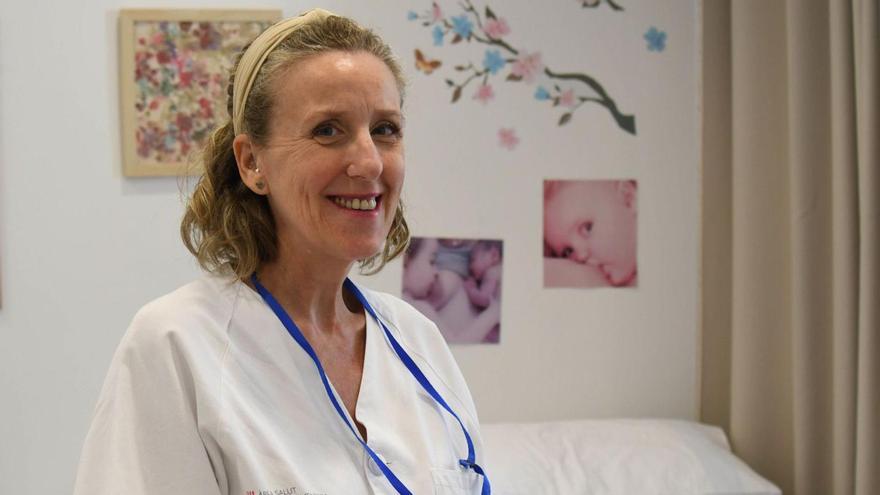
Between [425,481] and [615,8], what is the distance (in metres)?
1.79

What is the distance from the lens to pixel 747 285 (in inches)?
99.8

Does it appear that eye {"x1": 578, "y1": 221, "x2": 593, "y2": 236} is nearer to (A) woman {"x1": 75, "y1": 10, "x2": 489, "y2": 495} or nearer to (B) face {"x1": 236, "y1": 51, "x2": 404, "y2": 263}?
(A) woman {"x1": 75, "y1": 10, "x2": 489, "y2": 495}

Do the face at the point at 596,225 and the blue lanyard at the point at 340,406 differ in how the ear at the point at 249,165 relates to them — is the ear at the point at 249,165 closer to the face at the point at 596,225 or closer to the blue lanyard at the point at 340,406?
the blue lanyard at the point at 340,406

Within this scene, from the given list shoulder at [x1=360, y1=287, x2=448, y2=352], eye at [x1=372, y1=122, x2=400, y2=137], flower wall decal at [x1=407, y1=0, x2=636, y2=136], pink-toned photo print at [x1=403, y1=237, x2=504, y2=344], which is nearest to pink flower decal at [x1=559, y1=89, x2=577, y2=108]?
Answer: flower wall decal at [x1=407, y1=0, x2=636, y2=136]

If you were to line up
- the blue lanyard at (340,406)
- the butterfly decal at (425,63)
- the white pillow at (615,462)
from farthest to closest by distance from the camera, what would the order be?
1. the butterfly decal at (425,63)
2. the white pillow at (615,462)
3. the blue lanyard at (340,406)

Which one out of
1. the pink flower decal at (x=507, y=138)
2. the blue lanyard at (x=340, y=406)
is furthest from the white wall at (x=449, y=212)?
the blue lanyard at (x=340, y=406)

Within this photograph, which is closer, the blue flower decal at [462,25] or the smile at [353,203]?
the smile at [353,203]

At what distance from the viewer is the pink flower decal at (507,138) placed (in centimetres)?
270

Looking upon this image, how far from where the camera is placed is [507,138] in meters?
2.70

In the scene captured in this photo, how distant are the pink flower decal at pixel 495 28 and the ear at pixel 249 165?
1428 millimetres

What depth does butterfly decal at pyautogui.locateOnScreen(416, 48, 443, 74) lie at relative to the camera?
2.66 metres

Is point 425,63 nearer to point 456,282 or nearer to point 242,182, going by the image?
point 456,282

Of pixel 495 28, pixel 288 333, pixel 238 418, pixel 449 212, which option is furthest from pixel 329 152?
pixel 495 28

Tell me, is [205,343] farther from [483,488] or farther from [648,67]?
[648,67]
